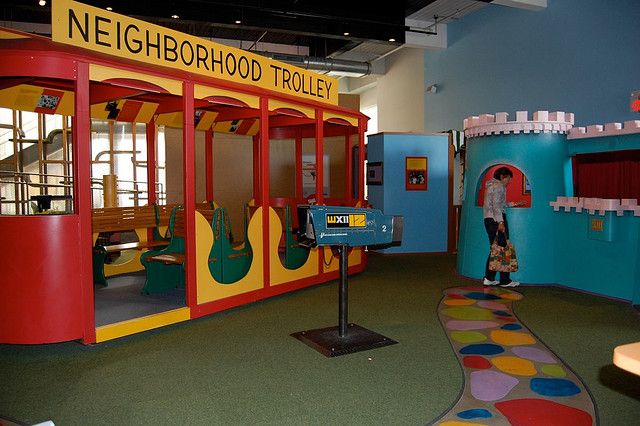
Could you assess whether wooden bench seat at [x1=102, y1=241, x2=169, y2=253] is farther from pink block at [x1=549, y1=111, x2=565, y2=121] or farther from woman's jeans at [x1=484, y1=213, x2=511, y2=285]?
pink block at [x1=549, y1=111, x2=565, y2=121]

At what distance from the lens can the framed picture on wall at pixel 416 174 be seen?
1063 cm

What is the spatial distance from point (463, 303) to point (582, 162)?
3251mm

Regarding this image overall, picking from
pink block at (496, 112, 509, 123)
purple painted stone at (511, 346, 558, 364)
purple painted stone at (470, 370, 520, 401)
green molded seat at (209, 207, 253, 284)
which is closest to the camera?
purple painted stone at (470, 370, 520, 401)

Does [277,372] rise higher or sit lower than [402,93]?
lower

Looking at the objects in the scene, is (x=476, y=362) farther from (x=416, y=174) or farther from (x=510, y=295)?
(x=416, y=174)

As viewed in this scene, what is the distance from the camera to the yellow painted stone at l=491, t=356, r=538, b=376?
408cm

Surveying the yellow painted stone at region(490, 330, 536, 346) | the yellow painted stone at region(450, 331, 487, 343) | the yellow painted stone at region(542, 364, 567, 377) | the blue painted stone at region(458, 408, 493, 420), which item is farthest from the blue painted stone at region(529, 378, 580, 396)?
the yellow painted stone at region(450, 331, 487, 343)

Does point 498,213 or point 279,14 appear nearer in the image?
point 498,213

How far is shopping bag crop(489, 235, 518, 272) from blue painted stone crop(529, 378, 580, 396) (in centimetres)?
343

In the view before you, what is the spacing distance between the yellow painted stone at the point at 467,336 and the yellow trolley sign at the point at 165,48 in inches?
150

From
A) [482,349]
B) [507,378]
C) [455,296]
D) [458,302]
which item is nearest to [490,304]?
[458,302]

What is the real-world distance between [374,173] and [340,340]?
6.58 m

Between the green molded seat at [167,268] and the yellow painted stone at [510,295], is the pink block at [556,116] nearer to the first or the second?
the yellow painted stone at [510,295]

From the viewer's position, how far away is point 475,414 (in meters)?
3.35
